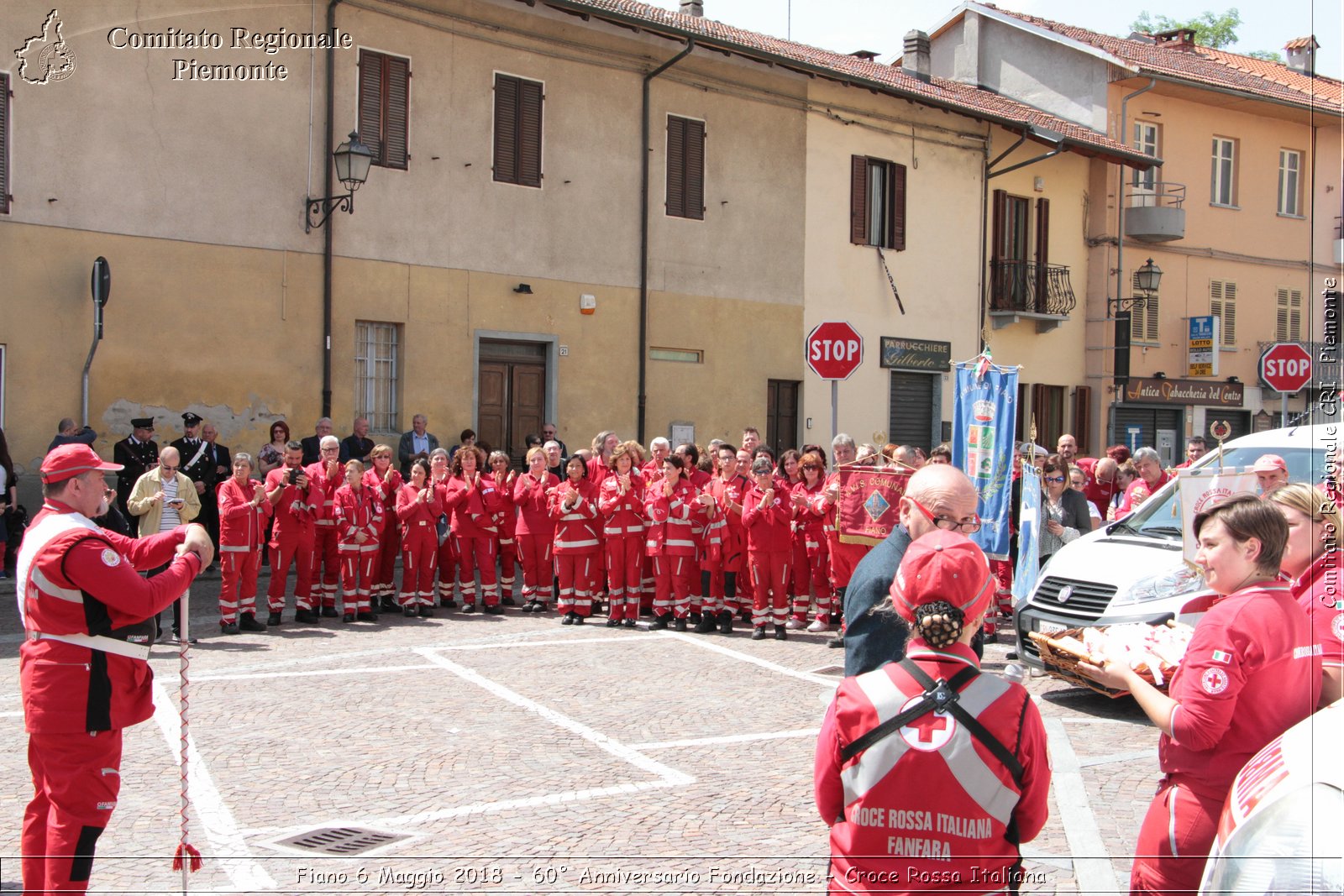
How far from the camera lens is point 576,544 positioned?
13.2m

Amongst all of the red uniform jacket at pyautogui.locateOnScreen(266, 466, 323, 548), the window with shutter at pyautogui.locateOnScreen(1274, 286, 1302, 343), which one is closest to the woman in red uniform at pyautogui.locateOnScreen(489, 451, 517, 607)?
the red uniform jacket at pyautogui.locateOnScreen(266, 466, 323, 548)

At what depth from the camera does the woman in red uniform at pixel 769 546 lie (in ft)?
40.0

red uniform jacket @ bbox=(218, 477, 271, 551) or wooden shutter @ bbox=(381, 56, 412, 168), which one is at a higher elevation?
wooden shutter @ bbox=(381, 56, 412, 168)

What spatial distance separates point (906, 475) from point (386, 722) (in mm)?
4988

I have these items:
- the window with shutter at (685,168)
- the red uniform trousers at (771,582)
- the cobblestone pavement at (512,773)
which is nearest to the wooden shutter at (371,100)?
the window with shutter at (685,168)

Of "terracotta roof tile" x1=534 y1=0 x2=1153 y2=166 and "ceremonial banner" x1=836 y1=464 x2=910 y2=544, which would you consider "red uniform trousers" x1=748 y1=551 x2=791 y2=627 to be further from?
"terracotta roof tile" x1=534 y1=0 x2=1153 y2=166

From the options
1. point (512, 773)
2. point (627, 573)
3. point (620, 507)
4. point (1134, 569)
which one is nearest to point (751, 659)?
point (627, 573)

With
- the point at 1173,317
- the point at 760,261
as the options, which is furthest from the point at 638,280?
the point at 1173,317

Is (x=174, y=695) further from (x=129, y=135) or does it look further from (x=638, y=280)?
(x=638, y=280)

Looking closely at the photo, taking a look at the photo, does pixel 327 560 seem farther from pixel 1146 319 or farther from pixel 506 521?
pixel 1146 319

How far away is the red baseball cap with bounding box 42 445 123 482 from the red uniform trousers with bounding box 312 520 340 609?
26.4 ft

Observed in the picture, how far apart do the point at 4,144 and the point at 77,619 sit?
42.0ft

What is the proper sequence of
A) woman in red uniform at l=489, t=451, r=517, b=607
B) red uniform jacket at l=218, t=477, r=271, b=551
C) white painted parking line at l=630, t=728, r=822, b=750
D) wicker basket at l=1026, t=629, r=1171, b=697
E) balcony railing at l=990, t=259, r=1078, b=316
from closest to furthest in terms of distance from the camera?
wicker basket at l=1026, t=629, r=1171, b=697, white painted parking line at l=630, t=728, r=822, b=750, red uniform jacket at l=218, t=477, r=271, b=551, woman in red uniform at l=489, t=451, r=517, b=607, balcony railing at l=990, t=259, r=1078, b=316

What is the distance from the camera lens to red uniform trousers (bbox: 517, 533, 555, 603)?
14.0 meters
